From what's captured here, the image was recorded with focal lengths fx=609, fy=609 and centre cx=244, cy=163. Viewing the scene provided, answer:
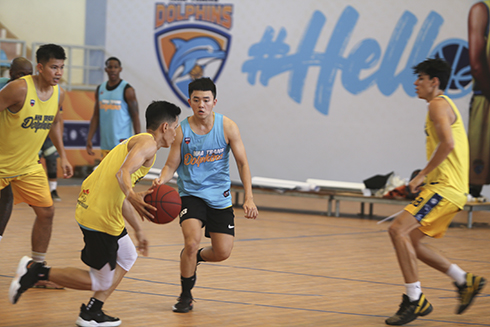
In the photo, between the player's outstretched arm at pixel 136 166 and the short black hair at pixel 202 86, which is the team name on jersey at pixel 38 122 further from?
the player's outstretched arm at pixel 136 166

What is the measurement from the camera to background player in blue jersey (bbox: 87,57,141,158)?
759 centimetres

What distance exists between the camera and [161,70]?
13500 millimetres

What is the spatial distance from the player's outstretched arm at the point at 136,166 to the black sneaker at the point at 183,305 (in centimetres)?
95

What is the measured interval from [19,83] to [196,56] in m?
9.10

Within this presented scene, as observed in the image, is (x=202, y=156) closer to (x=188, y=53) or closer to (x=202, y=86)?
(x=202, y=86)

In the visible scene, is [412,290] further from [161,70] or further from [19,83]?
[161,70]

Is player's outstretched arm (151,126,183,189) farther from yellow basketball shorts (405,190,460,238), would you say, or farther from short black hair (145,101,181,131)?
yellow basketball shorts (405,190,460,238)

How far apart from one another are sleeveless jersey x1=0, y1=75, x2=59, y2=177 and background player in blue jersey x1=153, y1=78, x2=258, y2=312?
1.05 metres

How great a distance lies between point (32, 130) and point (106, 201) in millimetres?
1349

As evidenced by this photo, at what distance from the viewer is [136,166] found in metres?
3.36

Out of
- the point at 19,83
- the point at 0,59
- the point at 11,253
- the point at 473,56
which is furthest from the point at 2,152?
the point at 473,56

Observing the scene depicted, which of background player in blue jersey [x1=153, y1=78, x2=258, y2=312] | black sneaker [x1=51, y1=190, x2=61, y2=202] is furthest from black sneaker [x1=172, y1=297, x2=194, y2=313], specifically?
black sneaker [x1=51, y1=190, x2=61, y2=202]

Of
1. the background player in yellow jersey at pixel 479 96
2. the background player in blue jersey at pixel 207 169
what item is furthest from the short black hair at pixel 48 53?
the background player in yellow jersey at pixel 479 96

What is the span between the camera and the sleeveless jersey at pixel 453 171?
13.5ft
